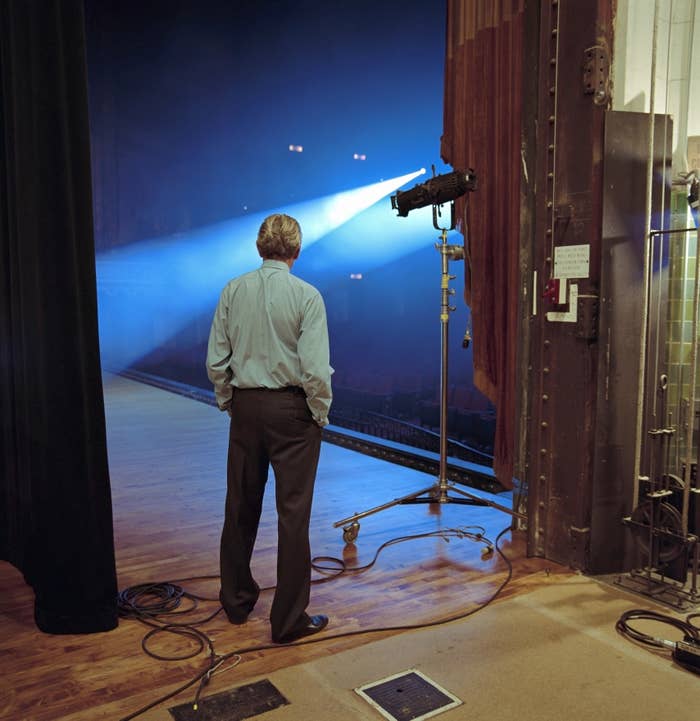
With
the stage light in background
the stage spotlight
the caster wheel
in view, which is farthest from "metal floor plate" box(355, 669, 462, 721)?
the stage light in background

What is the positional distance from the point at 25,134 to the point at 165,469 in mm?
2885

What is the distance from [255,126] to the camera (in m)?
11.7

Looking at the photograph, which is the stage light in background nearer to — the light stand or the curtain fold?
the curtain fold

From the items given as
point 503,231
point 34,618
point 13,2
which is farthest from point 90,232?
point 503,231

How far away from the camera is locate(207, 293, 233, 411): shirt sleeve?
2.39 metres

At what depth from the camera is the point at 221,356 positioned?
2.40 meters

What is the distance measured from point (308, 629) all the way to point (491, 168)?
7.84ft

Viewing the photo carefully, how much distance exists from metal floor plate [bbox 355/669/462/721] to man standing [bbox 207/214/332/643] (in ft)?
1.27

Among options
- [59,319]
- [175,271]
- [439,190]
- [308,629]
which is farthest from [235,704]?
[175,271]

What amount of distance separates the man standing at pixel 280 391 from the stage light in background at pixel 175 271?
1008cm

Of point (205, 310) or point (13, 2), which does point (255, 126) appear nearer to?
point (205, 310)

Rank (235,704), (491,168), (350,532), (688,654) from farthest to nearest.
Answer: (491,168) < (350,532) < (688,654) < (235,704)

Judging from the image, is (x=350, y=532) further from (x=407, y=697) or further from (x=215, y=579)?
(x=407, y=697)

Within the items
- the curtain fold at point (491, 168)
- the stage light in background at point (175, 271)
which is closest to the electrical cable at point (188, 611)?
the curtain fold at point (491, 168)
